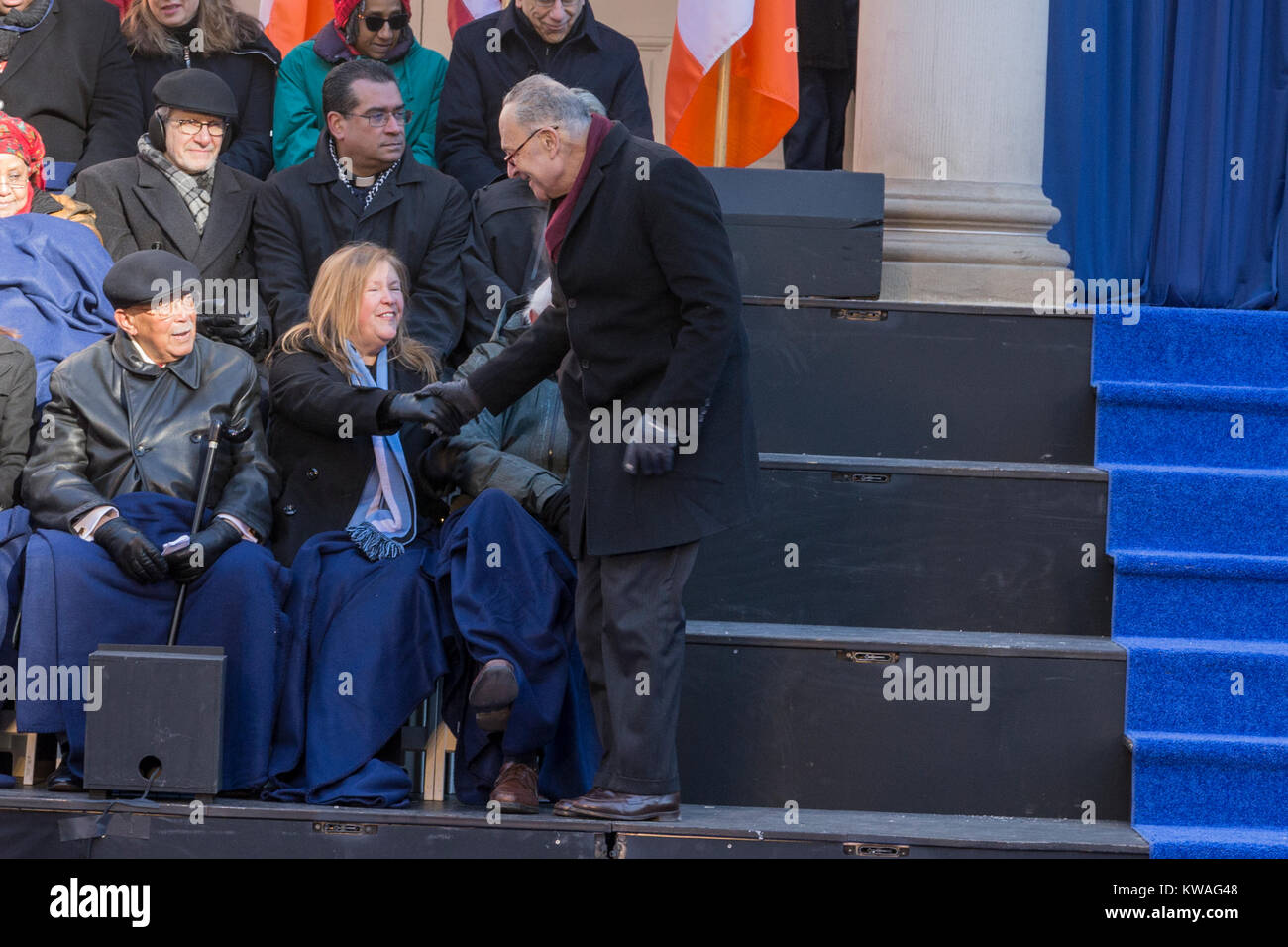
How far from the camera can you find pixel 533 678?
13.0 feet

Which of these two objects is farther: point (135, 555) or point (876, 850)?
point (135, 555)

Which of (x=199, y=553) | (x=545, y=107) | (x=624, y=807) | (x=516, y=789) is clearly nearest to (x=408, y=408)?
(x=199, y=553)

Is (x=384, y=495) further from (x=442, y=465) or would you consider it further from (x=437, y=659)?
(x=437, y=659)

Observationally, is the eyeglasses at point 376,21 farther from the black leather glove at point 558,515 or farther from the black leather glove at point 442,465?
the black leather glove at point 558,515

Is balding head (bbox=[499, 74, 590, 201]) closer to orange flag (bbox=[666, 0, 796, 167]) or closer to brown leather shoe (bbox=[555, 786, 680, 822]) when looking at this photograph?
brown leather shoe (bbox=[555, 786, 680, 822])

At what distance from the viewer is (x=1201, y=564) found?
431 centimetres

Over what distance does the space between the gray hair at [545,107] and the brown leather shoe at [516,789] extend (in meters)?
1.42

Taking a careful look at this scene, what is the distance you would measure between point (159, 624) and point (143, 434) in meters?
0.53

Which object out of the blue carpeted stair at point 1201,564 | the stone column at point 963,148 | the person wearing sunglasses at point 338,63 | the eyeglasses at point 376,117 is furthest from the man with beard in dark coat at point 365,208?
the blue carpeted stair at point 1201,564

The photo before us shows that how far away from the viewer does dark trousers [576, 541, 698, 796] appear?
12.2ft

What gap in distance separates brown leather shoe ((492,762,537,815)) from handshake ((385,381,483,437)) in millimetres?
831

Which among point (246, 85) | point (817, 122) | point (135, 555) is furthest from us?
point (817, 122)

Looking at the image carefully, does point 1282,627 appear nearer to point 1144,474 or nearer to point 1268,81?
point 1144,474

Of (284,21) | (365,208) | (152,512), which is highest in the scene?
(284,21)
